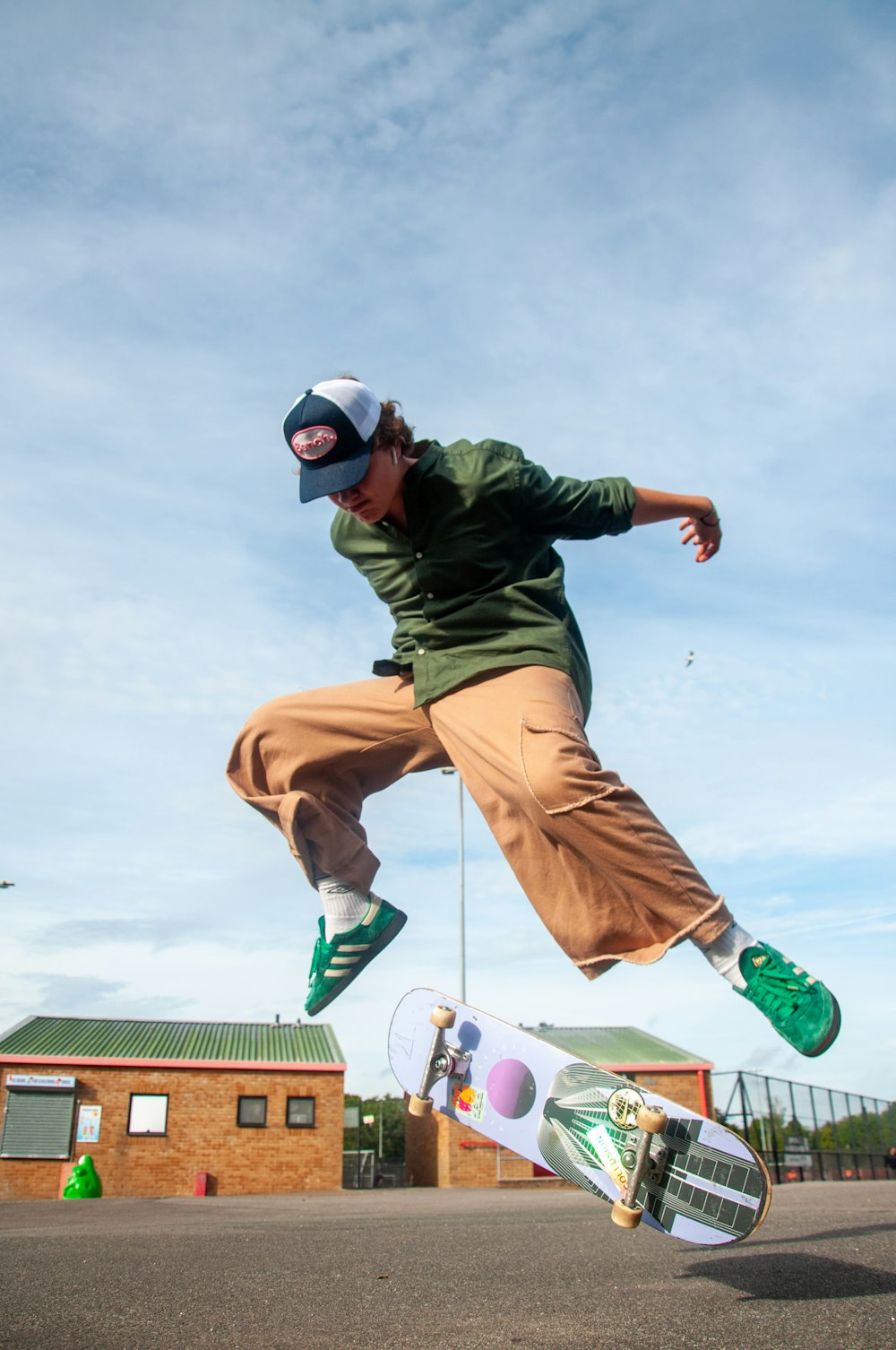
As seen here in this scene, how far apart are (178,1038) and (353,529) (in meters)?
30.2

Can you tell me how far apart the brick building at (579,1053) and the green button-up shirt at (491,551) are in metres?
24.2

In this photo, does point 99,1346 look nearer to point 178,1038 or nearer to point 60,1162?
point 60,1162

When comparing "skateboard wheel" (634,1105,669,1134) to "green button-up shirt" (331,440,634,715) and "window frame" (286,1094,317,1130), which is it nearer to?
"green button-up shirt" (331,440,634,715)

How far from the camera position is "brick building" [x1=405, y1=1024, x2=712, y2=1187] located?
28203mm

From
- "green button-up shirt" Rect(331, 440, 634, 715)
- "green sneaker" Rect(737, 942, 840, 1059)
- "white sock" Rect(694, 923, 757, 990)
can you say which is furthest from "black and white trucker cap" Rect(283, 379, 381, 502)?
"green sneaker" Rect(737, 942, 840, 1059)

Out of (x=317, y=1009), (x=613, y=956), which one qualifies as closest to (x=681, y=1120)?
(x=613, y=956)

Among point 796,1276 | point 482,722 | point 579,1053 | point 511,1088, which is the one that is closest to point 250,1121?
point 579,1053

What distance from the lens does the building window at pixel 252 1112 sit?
2780 cm

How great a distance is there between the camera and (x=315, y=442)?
137 inches

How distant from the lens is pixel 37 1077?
26984 mm

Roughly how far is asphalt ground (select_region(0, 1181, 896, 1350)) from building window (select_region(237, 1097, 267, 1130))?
25113 mm

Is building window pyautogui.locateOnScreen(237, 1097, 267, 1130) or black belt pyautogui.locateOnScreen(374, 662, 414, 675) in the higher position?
black belt pyautogui.locateOnScreen(374, 662, 414, 675)

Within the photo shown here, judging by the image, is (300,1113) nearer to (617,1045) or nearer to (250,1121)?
(250,1121)

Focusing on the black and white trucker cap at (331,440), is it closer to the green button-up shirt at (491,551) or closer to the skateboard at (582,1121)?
the green button-up shirt at (491,551)
